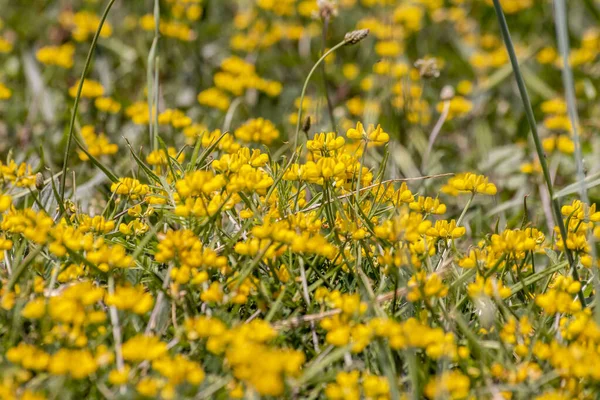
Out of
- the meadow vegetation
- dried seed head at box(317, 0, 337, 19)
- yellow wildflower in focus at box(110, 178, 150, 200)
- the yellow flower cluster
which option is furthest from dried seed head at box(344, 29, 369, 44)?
the yellow flower cluster

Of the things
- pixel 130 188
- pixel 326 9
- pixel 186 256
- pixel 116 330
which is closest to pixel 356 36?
pixel 326 9

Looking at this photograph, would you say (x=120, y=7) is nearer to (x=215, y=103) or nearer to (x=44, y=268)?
(x=215, y=103)

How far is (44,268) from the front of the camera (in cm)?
137

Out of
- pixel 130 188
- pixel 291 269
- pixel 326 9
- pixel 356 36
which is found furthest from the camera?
pixel 326 9

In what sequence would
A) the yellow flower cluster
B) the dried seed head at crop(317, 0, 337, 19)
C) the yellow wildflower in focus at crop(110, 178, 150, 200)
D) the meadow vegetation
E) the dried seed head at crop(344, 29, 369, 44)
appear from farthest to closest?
the dried seed head at crop(317, 0, 337, 19) → the dried seed head at crop(344, 29, 369, 44) → the yellow wildflower in focus at crop(110, 178, 150, 200) → the yellow flower cluster → the meadow vegetation

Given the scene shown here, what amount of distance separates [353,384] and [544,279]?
0.59 meters

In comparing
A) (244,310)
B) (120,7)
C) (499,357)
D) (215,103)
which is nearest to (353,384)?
(499,357)

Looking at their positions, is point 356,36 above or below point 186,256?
above

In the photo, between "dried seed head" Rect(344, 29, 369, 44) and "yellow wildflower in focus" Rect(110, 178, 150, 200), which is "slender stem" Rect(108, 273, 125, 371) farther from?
"dried seed head" Rect(344, 29, 369, 44)

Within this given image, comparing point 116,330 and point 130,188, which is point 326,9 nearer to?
point 130,188

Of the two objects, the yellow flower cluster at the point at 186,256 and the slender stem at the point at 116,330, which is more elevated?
the yellow flower cluster at the point at 186,256

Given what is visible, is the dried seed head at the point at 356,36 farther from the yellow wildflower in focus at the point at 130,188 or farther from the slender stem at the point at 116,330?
the slender stem at the point at 116,330

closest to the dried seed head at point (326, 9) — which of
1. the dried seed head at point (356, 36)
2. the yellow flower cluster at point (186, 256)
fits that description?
the dried seed head at point (356, 36)

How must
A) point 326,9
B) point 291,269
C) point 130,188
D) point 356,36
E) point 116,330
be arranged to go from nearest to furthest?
point 116,330, point 291,269, point 130,188, point 356,36, point 326,9
